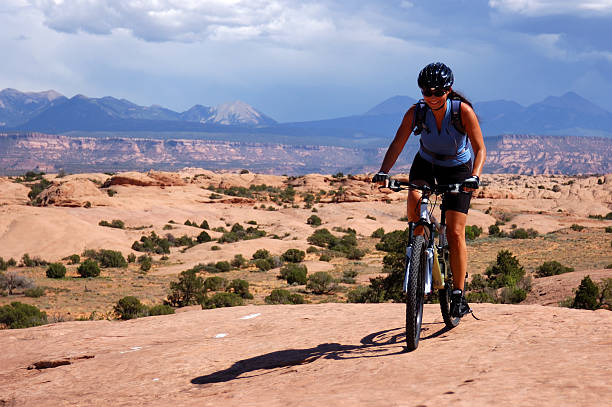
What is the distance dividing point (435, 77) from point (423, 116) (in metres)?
0.45

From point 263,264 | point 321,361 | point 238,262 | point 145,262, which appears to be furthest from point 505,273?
point 145,262

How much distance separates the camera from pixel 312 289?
2173 centimetres

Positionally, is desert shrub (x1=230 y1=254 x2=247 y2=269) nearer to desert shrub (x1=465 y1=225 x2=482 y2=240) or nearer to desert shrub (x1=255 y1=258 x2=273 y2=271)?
desert shrub (x1=255 y1=258 x2=273 y2=271)

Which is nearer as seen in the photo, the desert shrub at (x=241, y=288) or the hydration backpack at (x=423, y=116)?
the hydration backpack at (x=423, y=116)

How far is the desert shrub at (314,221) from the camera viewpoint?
4761 cm

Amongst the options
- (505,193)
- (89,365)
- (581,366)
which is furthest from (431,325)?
(505,193)

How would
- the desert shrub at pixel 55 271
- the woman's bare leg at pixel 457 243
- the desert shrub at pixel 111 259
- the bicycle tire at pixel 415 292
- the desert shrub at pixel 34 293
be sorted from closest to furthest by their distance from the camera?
the bicycle tire at pixel 415 292 → the woman's bare leg at pixel 457 243 → the desert shrub at pixel 34 293 → the desert shrub at pixel 55 271 → the desert shrub at pixel 111 259

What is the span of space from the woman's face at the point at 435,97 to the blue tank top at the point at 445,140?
0.11m

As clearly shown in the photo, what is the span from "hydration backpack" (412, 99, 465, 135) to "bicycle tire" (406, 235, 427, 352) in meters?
1.26

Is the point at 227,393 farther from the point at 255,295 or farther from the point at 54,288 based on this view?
the point at 54,288

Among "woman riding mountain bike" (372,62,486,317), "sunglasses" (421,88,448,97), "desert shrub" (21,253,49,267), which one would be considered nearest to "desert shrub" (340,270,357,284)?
"desert shrub" (21,253,49,267)

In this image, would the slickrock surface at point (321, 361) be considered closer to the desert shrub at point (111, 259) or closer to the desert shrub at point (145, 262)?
the desert shrub at point (145, 262)

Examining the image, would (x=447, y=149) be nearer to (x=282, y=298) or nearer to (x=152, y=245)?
(x=282, y=298)

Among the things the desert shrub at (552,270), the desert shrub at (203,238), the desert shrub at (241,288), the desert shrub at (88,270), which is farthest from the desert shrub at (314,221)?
the desert shrub at (552,270)
